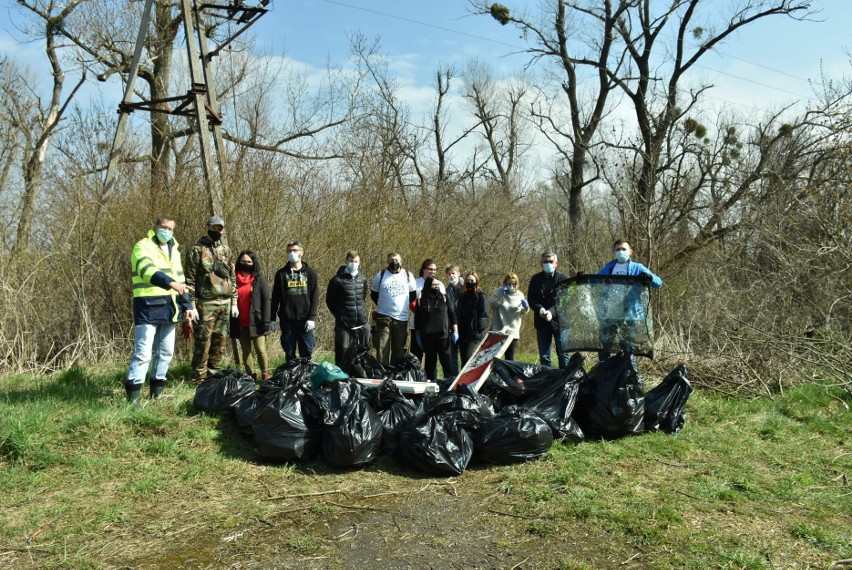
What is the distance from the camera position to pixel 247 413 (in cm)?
570

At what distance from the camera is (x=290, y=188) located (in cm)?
1109

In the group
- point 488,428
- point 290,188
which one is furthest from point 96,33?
point 488,428

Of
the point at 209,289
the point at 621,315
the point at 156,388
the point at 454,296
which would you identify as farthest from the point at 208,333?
the point at 621,315

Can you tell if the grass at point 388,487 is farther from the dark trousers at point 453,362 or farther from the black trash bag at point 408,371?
the dark trousers at point 453,362

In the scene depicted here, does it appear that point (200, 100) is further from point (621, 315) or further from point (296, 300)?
point (621, 315)

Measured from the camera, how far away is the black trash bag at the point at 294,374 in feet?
21.0

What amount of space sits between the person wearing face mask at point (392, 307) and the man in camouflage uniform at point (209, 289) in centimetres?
185

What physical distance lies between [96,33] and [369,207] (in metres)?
7.18

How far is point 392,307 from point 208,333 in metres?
2.22

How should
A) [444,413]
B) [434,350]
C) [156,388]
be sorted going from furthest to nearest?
[434,350] < [156,388] < [444,413]

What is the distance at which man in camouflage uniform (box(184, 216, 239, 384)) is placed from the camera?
694cm

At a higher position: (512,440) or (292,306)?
(292,306)

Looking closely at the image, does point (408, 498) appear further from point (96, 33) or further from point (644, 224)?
point (96, 33)

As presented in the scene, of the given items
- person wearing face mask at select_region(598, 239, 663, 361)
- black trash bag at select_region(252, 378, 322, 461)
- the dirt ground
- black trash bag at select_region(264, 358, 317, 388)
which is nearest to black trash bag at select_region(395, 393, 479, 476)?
the dirt ground
